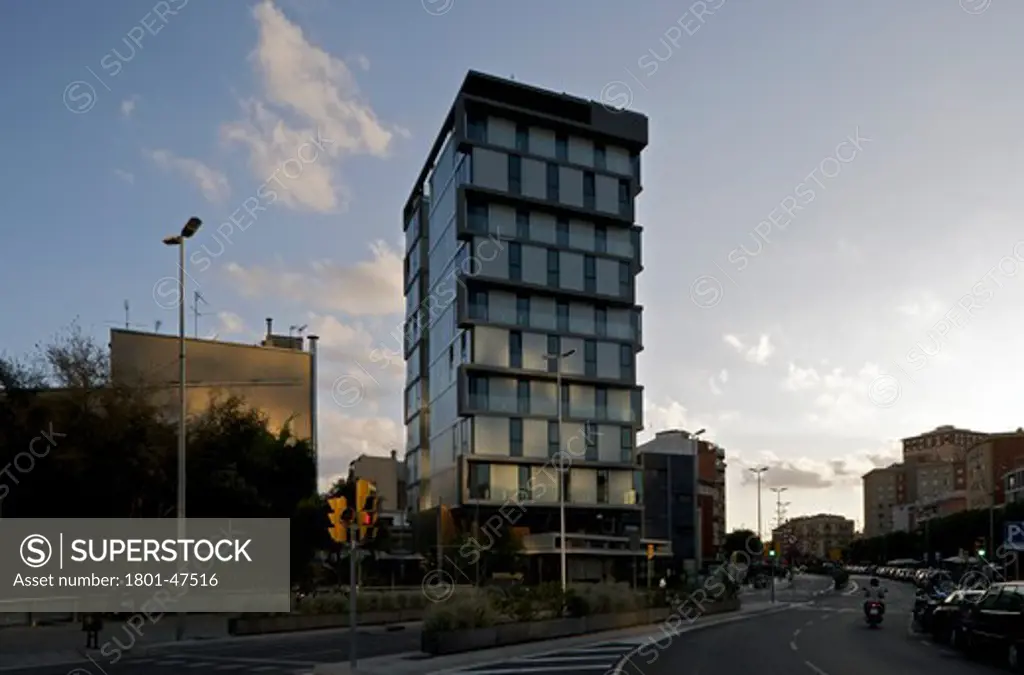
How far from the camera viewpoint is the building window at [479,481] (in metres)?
75.5

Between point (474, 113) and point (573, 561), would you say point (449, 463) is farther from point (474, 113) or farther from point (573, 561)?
point (474, 113)

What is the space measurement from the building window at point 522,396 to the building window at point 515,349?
137 cm

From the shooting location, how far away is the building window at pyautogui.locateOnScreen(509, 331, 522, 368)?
7862 centimetres

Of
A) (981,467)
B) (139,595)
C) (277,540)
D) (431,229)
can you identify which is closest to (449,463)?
(431,229)

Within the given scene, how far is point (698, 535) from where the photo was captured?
113 metres

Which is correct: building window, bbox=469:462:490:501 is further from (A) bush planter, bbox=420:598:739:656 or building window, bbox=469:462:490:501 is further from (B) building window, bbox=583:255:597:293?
(A) bush planter, bbox=420:598:739:656

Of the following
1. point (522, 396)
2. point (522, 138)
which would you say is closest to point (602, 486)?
point (522, 396)

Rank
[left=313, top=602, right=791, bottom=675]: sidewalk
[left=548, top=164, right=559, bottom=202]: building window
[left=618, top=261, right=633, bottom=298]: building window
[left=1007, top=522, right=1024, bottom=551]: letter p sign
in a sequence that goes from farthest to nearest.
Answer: [left=618, top=261, right=633, bottom=298]: building window < [left=548, top=164, right=559, bottom=202]: building window < [left=1007, top=522, right=1024, bottom=551]: letter p sign < [left=313, top=602, right=791, bottom=675]: sidewalk

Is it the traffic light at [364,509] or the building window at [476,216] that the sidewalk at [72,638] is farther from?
the building window at [476,216]

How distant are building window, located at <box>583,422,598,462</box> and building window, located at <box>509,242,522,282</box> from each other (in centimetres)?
1190

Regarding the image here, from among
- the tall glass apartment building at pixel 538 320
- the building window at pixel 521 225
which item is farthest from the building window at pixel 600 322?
the building window at pixel 521 225

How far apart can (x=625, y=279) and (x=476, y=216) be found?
13426 mm

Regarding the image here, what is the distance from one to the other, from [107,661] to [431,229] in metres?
64.2

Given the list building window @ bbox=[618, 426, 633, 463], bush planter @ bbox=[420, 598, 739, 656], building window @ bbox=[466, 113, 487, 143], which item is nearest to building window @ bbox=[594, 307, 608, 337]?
building window @ bbox=[618, 426, 633, 463]
